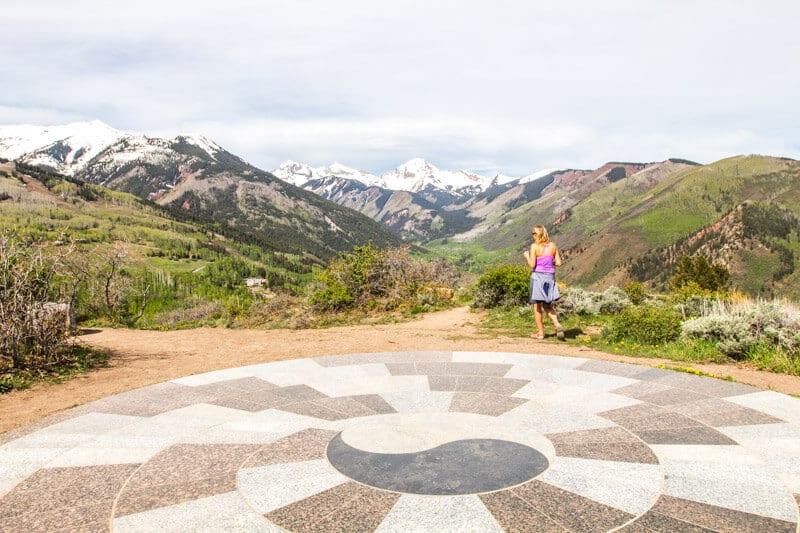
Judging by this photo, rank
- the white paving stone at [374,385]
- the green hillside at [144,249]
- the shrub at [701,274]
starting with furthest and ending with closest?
the shrub at [701,274]
the green hillside at [144,249]
the white paving stone at [374,385]

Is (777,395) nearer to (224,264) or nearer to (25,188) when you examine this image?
(224,264)

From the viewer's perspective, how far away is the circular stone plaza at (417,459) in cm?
370

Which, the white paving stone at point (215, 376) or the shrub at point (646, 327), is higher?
the shrub at point (646, 327)

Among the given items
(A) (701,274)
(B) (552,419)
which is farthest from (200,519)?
(A) (701,274)

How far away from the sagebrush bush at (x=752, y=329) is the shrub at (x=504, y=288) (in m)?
7.33

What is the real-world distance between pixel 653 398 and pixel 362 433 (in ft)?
13.2

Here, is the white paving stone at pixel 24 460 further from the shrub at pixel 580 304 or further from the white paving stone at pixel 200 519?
the shrub at pixel 580 304

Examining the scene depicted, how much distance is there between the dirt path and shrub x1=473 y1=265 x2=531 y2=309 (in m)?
1.27

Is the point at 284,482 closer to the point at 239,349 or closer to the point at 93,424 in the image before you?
the point at 93,424

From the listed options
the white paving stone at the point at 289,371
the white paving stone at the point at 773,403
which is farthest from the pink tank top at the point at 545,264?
the white paving stone at the point at 289,371

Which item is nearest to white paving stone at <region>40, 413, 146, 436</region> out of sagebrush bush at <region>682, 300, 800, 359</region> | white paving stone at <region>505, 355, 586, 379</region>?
white paving stone at <region>505, 355, 586, 379</region>

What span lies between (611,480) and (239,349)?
9768 millimetres

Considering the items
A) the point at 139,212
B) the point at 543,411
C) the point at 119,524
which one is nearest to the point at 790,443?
the point at 543,411

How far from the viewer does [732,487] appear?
4.05 metres
